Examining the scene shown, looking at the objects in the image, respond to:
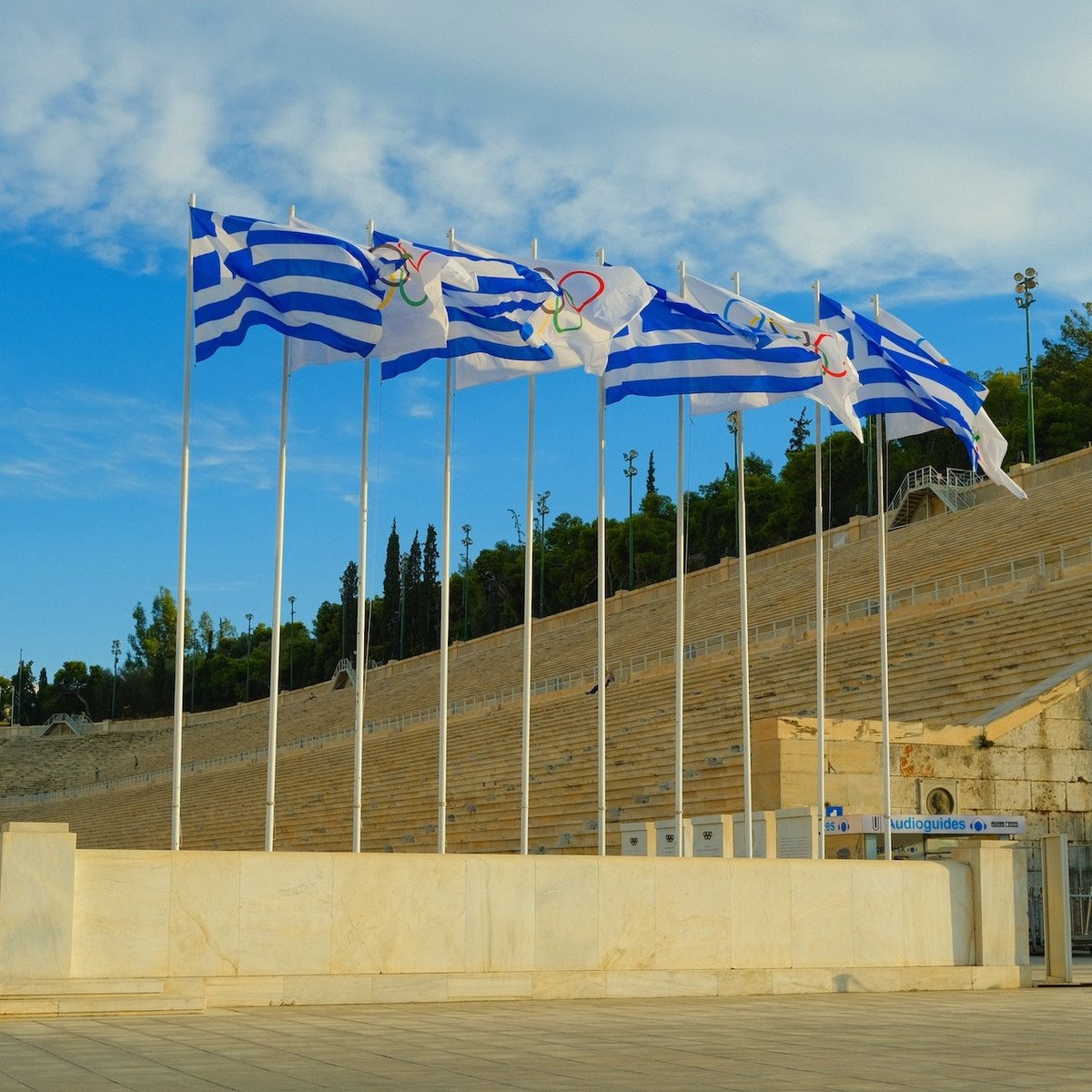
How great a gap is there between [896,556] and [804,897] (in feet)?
89.6

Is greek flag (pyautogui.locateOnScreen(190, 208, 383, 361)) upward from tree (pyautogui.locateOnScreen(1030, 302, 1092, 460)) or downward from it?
downward

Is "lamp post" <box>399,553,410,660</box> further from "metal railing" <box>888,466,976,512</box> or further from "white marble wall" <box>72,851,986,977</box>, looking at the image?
"white marble wall" <box>72,851,986,977</box>

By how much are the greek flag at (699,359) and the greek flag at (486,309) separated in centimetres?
120

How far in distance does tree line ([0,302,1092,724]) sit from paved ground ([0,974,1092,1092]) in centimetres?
4294

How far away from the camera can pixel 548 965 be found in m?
12.6

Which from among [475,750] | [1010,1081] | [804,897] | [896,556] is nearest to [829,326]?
[804,897]

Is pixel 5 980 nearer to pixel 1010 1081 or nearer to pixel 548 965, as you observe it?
pixel 548 965

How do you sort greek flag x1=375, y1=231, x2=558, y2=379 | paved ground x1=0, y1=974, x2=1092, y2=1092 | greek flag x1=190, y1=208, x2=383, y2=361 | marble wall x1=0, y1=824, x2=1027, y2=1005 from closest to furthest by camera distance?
1. paved ground x1=0, y1=974, x2=1092, y2=1092
2. marble wall x1=0, y1=824, x2=1027, y2=1005
3. greek flag x1=190, y1=208, x2=383, y2=361
4. greek flag x1=375, y1=231, x2=558, y2=379

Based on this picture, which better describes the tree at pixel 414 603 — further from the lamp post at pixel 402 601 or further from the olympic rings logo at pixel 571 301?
the olympic rings logo at pixel 571 301

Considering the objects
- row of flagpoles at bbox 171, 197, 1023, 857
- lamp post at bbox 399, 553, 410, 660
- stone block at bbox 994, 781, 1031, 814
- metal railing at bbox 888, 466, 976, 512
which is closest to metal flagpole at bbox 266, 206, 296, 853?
row of flagpoles at bbox 171, 197, 1023, 857

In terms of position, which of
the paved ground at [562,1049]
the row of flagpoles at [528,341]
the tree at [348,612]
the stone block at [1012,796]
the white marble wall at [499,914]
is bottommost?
the paved ground at [562,1049]

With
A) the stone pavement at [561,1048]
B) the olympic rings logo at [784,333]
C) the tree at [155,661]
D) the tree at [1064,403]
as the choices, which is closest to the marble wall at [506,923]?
the stone pavement at [561,1048]

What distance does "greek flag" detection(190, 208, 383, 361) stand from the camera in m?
12.6

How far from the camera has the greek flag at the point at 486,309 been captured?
43.8 feet
